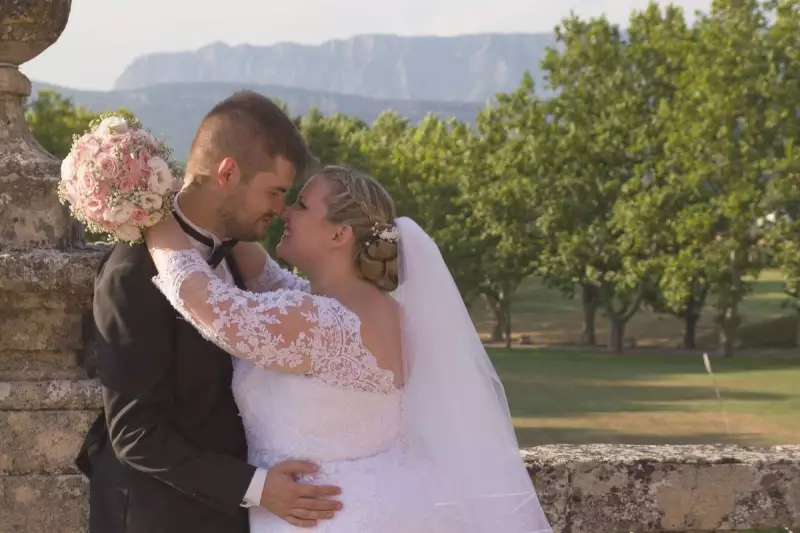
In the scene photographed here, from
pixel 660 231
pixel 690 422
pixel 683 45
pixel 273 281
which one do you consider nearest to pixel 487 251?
pixel 660 231

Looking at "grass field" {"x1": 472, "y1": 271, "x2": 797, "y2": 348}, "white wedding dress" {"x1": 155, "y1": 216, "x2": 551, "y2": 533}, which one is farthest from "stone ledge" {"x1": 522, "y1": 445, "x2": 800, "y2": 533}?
"grass field" {"x1": 472, "y1": 271, "x2": 797, "y2": 348}

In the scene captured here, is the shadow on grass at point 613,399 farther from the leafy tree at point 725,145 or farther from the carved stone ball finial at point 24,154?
the carved stone ball finial at point 24,154

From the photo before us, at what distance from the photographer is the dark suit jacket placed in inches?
96.6

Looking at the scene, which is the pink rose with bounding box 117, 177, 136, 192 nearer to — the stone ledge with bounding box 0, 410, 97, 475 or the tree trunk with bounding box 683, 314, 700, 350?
the stone ledge with bounding box 0, 410, 97, 475

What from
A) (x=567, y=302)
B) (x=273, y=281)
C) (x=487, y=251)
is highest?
(x=273, y=281)

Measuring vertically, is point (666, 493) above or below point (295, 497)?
below

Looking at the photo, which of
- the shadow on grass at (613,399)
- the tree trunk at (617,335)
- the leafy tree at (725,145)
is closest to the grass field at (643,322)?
the tree trunk at (617,335)

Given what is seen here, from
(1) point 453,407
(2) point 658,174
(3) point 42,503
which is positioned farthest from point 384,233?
(2) point 658,174

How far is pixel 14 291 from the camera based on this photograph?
2777mm

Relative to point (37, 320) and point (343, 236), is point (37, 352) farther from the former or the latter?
point (343, 236)

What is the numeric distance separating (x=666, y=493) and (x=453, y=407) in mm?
869

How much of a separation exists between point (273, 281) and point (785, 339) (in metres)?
43.2

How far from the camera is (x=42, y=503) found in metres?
2.91

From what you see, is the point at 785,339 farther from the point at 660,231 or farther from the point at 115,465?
the point at 115,465
